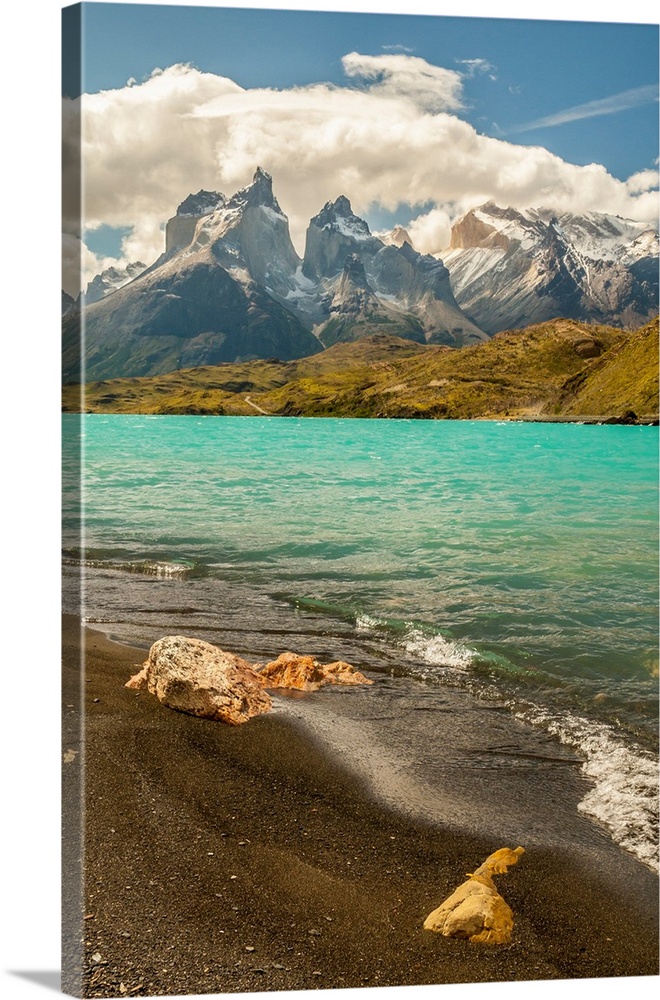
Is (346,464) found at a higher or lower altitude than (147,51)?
lower

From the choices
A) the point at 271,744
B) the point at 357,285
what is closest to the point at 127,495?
the point at 357,285

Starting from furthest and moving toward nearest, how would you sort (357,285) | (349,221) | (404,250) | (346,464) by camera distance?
1. (346,464)
2. (357,285)
3. (404,250)
4. (349,221)

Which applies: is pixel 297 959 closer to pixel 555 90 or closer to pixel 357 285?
pixel 555 90

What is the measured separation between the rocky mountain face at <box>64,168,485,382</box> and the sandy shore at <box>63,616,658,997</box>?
184 centimetres

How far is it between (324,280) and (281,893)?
27.4 feet

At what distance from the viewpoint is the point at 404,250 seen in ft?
21.4

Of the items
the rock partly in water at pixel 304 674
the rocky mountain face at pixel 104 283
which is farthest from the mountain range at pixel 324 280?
the rock partly in water at pixel 304 674

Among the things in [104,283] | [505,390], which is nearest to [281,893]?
[104,283]

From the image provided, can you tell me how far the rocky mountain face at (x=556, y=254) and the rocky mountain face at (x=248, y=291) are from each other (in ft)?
1.29

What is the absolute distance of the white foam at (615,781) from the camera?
3.71 meters

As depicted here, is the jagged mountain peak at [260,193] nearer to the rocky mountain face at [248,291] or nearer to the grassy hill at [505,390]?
the rocky mountain face at [248,291]

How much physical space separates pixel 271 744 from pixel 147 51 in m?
3.60

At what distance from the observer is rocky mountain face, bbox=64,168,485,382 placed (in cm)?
521

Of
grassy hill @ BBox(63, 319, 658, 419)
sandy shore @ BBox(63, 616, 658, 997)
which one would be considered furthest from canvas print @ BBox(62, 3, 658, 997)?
grassy hill @ BBox(63, 319, 658, 419)
